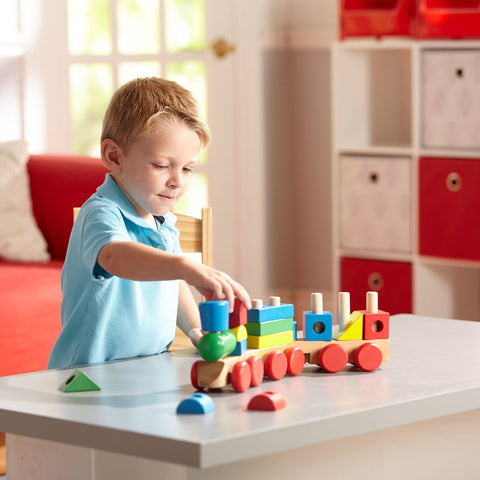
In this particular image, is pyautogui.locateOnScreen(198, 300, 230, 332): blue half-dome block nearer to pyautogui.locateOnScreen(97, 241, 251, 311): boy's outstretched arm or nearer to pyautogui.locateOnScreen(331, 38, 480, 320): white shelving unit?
pyautogui.locateOnScreen(97, 241, 251, 311): boy's outstretched arm

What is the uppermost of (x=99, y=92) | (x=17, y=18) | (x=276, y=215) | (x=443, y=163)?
(x=17, y=18)

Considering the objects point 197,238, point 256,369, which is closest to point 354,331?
point 256,369

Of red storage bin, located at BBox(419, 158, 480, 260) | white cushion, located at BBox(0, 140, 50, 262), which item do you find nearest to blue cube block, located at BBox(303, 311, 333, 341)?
white cushion, located at BBox(0, 140, 50, 262)

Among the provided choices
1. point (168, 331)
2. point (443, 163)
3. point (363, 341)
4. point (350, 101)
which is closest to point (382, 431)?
point (363, 341)

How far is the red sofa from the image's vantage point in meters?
2.48

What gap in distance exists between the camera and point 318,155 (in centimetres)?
405

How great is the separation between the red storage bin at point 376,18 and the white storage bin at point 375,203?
0.42 metres

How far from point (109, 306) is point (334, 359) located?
0.36 m

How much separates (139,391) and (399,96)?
2.74 m

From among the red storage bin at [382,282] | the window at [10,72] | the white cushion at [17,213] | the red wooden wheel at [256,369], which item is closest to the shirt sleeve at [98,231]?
the red wooden wheel at [256,369]

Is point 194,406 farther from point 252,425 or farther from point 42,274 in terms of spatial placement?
point 42,274

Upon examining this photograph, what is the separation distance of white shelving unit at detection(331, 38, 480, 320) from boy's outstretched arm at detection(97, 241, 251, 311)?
213cm

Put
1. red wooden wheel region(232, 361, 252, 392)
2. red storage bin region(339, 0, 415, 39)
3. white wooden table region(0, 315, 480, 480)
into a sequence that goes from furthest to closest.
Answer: red storage bin region(339, 0, 415, 39), red wooden wheel region(232, 361, 252, 392), white wooden table region(0, 315, 480, 480)

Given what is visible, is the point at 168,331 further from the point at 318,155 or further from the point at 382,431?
the point at 318,155
